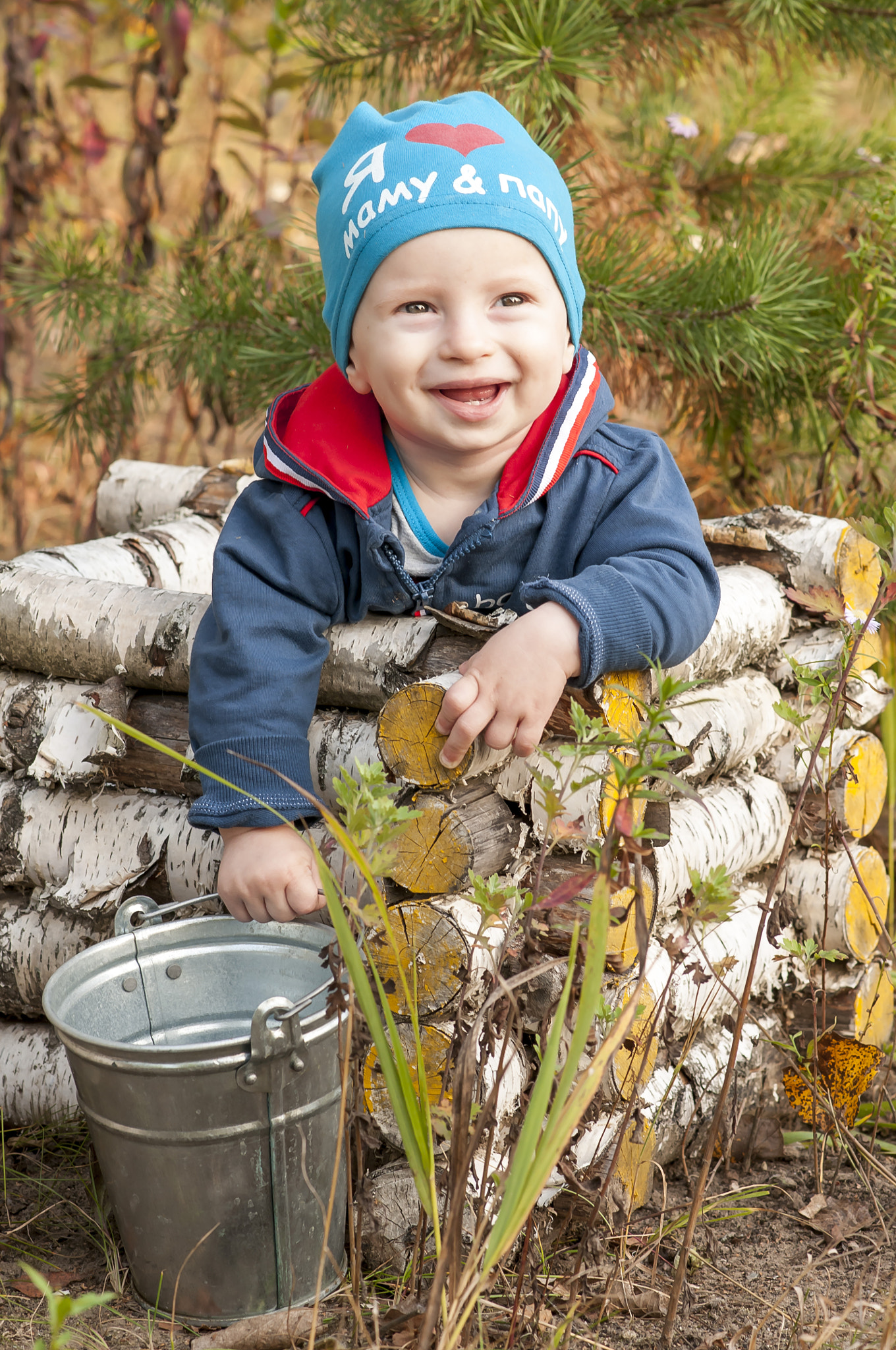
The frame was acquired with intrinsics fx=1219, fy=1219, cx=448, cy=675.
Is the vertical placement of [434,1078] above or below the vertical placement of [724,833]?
below

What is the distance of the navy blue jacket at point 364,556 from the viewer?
1.71 metres

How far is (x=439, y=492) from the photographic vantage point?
6.36 feet

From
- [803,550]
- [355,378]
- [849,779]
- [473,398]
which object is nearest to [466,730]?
[473,398]

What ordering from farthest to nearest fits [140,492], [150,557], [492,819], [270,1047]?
[140,492], [150,557], [492,819], [270,1047]

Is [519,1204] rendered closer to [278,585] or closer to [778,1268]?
[778,1268]

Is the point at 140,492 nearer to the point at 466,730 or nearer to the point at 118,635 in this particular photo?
the point at 118,635

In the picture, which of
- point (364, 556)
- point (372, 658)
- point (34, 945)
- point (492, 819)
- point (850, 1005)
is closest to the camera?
point (492, 819)

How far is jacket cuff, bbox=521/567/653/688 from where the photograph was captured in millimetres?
1586

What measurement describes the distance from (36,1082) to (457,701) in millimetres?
1119

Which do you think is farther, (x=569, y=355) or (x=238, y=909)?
(x=569, y=355)


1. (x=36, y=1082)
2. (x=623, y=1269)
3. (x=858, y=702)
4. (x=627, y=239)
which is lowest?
(x=36, y=1082)

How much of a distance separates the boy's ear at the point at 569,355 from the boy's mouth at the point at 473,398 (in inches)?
7.7

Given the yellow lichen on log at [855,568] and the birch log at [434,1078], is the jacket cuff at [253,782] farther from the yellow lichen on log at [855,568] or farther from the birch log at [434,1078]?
the yellow lichen on log at [855,568]

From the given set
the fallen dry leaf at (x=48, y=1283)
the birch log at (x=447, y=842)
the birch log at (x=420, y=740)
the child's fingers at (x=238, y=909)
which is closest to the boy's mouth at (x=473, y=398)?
the birch log at (x=420, y=740)
